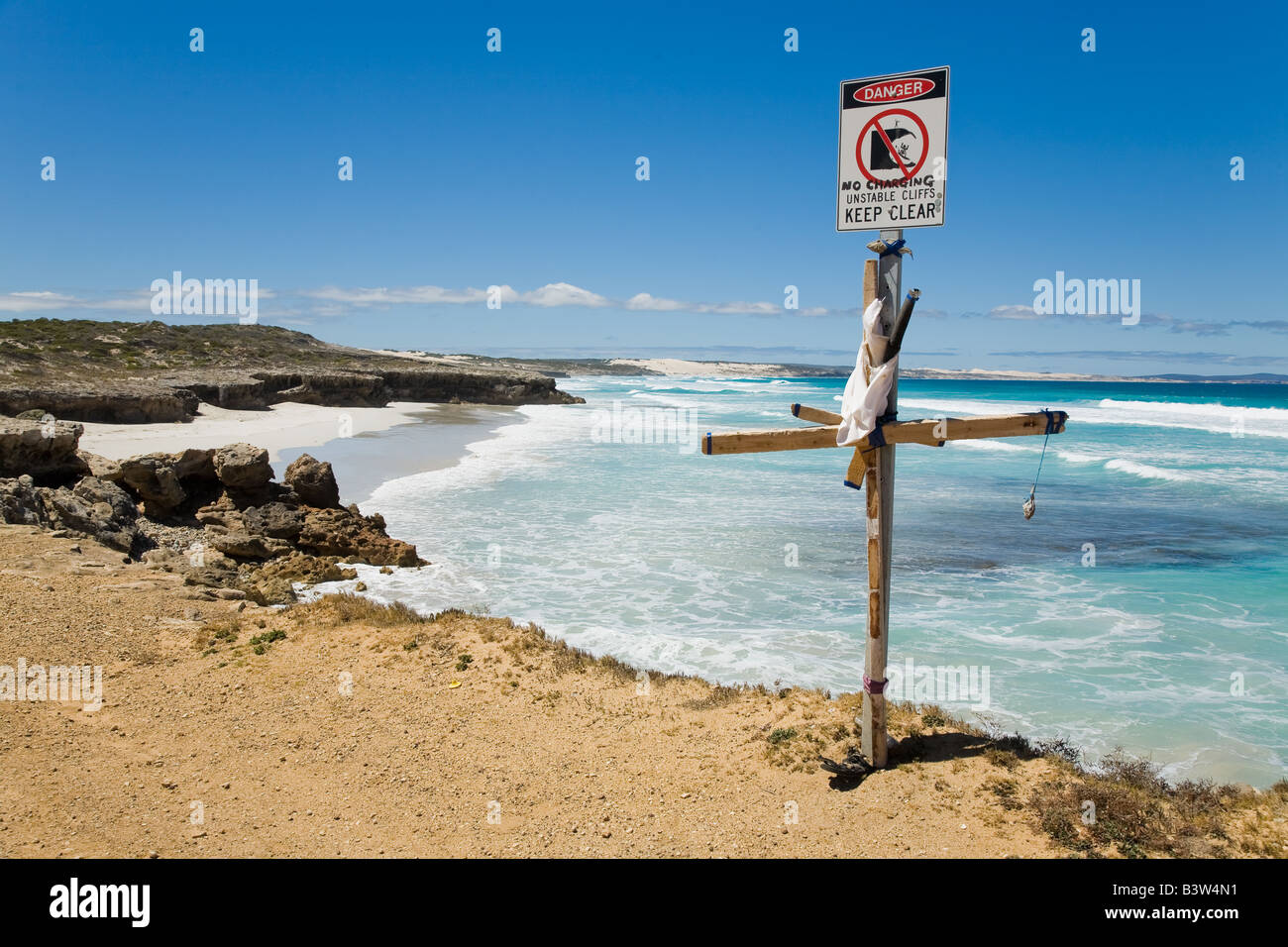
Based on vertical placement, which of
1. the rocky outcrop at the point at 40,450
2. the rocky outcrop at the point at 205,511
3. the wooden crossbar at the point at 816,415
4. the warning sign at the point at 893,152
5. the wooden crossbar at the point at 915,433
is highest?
the warning sign at the point at 893,152

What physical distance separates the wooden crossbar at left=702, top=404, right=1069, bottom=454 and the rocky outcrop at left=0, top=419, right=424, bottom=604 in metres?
7.52

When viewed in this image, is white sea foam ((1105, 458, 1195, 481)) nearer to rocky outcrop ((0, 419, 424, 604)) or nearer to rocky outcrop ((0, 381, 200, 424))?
rocky outcrop ((0, 419, 424, 604))

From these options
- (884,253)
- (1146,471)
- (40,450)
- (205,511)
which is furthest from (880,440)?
(1146,471)

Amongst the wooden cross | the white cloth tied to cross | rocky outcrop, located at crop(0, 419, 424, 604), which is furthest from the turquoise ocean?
the white cloth tied to cross

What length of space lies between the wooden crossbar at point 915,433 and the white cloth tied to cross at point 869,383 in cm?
10

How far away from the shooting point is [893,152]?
5094 millimetres

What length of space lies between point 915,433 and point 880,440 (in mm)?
231

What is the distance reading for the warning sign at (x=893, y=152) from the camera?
4938 mm

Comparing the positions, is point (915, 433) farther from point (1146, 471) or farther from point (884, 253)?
point (1146, 471)

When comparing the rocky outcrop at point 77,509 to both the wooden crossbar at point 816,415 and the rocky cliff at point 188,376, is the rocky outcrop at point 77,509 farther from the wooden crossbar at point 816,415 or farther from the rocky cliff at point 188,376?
the wooden crossbar at point 816,415

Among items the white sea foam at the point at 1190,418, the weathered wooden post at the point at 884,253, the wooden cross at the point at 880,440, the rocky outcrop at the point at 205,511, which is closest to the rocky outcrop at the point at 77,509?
the rocky outcrop at the point at 205,511

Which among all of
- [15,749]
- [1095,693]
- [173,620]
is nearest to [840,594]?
[1095,693]
